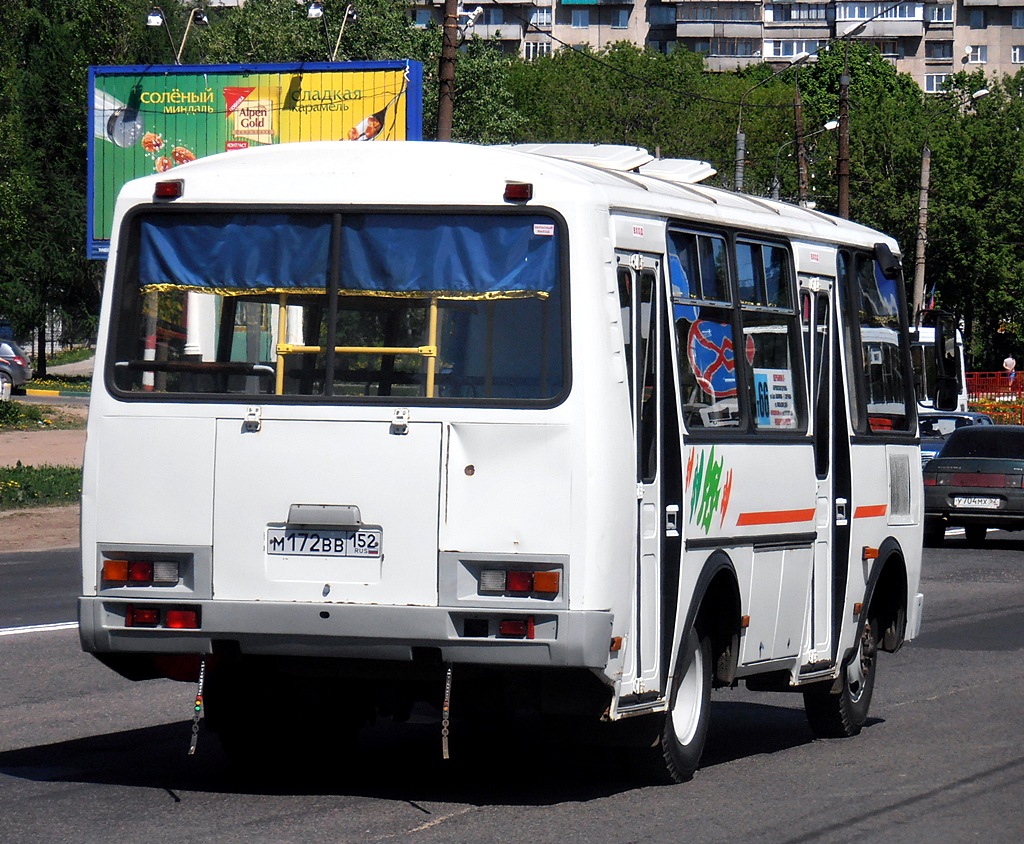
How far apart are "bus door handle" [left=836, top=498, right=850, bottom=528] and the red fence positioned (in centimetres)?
4956

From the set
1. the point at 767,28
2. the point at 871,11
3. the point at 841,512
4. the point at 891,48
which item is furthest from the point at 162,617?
the point at 891,48

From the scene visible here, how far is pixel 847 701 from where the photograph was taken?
9961mm

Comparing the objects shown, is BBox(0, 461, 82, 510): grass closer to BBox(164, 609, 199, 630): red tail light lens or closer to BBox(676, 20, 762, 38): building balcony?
BBox(164, 609, 199, 630): red tail light lens

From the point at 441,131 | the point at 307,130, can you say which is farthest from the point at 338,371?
the point at 307,130

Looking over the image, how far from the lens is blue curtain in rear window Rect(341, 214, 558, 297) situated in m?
7.38

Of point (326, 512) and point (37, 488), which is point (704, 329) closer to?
point (326, 512)

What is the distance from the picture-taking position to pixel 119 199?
7770mm

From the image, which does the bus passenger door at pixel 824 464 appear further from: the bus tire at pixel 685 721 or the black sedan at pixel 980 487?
the black sedan at pixel 980 487

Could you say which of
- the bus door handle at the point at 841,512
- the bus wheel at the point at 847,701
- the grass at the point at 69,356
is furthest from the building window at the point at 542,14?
the bus door handle at the point at 841,512

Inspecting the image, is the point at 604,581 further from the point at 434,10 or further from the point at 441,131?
the point at 434,10

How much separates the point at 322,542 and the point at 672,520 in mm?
1461

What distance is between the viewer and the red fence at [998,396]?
58906mm

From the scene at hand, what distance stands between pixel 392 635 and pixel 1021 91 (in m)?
102

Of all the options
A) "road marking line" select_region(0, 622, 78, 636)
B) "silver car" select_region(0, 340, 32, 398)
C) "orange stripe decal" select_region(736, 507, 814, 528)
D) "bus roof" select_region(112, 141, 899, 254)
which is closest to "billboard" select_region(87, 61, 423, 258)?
"silver car" select_region(0, 340, 32, 398)
